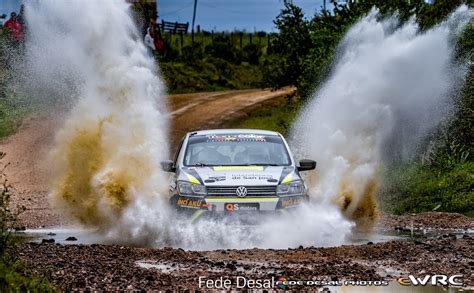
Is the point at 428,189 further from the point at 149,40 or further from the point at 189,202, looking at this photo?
the point at 149,40

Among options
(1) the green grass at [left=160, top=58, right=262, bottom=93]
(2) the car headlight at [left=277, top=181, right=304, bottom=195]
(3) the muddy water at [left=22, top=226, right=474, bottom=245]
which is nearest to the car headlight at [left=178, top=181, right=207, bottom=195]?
(2) the car headlight at [left=277, top=181, right=304, bottom=195]

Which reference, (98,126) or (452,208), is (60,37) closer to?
(98,126)

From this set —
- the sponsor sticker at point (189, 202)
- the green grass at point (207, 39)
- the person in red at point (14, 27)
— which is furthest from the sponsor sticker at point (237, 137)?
the green grass at point (207, 39)

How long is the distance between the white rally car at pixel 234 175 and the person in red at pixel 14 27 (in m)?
14.8

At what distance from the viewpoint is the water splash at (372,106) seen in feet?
60.7

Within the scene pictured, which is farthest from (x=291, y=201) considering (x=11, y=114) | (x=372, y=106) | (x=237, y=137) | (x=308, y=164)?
(x=11, y=114)

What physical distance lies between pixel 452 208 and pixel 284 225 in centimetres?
777

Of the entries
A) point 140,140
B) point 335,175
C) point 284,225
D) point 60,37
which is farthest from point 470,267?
point 60,37

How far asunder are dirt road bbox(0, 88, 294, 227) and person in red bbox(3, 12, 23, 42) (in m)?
3.27

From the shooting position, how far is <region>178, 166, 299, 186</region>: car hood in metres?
15.3

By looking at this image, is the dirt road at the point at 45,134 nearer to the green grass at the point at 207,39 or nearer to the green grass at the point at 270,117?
the green grass at the point at 270,117

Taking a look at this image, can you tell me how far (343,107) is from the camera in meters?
21.5

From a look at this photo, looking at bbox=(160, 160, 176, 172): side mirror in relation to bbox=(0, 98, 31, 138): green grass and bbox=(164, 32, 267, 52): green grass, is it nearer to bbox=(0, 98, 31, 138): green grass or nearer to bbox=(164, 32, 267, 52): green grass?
bbox=(0, 98, 31, 138): green grass

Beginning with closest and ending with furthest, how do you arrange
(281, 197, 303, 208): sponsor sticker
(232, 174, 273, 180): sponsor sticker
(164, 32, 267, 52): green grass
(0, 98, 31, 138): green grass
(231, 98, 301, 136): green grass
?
1. (281, 197, 303, 208): sponsor sticker
2. (232, 174, 273, 180): sponsor sticker
3. (0, 98, 31, 138): green grass
4. (231, 98, 301, 136): green grass
5. (164, 32, 267, 52): green grass
